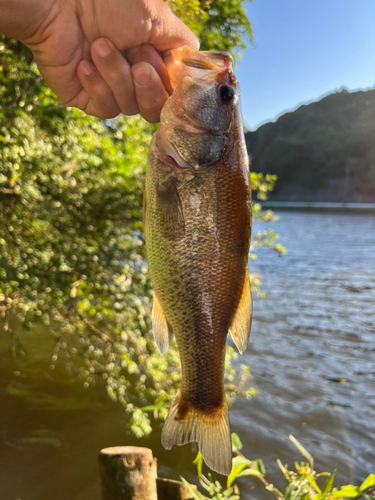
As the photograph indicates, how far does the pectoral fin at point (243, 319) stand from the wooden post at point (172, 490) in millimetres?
1764

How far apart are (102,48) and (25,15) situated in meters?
0.40

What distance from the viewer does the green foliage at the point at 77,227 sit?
143 inches

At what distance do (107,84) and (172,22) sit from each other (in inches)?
15.9

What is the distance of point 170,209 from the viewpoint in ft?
5.18

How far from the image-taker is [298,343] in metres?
9.02

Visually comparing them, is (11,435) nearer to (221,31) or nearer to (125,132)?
(125,132)

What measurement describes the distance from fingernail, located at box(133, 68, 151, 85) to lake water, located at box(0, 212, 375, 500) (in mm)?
4129

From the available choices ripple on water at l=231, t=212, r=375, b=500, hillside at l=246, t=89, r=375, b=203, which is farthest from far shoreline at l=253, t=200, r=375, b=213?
ripple on water at l=231, t=212, r=375, b=500

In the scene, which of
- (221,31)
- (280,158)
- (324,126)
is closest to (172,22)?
(221,31)

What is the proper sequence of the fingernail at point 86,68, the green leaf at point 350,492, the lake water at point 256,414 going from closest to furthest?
1. the fingernail at point 86,68
2. the green leaf at point 350,492
3. the lake water at point 256,414

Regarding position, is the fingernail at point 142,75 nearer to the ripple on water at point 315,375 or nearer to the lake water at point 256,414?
the lake water at point 256,414

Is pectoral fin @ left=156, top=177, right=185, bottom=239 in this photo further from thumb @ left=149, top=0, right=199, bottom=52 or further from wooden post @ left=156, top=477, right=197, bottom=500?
wooden post @ left=156, top=477, right=197, bottom=500

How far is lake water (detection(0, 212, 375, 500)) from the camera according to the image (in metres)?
4.36

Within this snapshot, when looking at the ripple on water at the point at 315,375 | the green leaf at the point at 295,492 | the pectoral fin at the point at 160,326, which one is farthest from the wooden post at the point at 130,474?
the ripple on water at the point at 315,375
